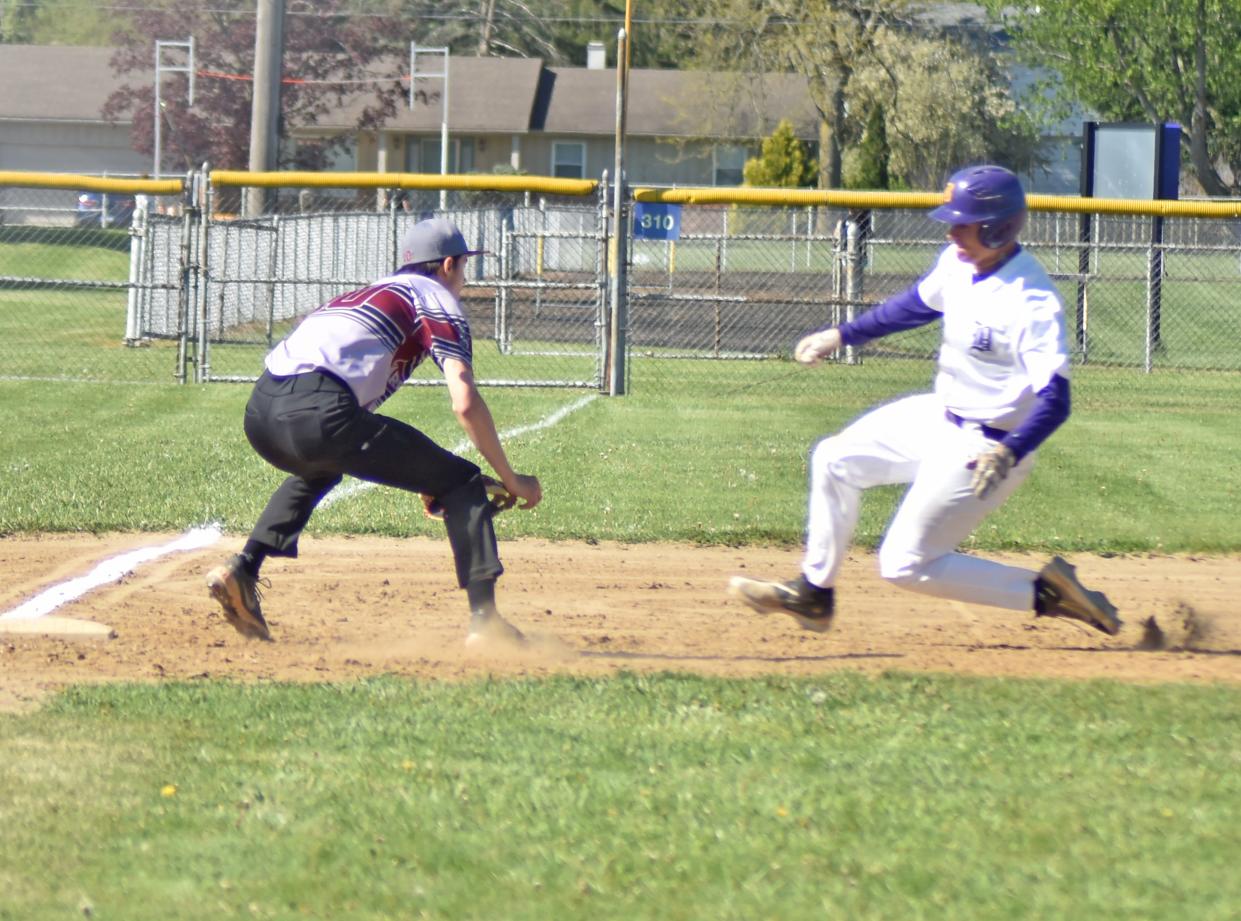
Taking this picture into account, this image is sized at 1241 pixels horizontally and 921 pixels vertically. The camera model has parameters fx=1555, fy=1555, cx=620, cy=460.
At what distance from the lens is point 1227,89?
37.9 metres

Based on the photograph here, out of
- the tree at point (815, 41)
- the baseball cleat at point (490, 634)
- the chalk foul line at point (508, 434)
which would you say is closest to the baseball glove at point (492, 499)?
the baseball cleat at point (490, 634)

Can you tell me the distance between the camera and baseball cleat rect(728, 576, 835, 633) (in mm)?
6121

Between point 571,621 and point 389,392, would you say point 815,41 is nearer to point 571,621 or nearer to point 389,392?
point 571,621

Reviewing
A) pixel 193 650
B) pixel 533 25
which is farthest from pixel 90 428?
pixel 533 25

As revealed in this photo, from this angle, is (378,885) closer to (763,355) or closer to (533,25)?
(763,355)

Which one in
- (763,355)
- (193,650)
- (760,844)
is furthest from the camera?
(763,355)

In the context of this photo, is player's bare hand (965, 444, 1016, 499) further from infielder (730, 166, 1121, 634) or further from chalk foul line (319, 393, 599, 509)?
chalk foul line (319, 393, 599, 509)

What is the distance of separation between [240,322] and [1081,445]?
12341 millimetres

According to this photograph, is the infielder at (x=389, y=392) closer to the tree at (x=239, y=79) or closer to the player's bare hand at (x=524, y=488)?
the player's bare hand at (x=524, y=488)

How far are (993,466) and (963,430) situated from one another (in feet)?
1.20

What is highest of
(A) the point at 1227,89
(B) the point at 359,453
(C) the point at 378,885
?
(A) the point at 1227,89

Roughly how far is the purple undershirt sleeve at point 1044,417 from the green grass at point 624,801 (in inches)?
34.5

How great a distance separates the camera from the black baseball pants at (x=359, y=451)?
226 inches

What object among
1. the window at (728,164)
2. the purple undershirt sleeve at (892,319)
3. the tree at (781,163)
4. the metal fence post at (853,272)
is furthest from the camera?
the window at (728,164)
